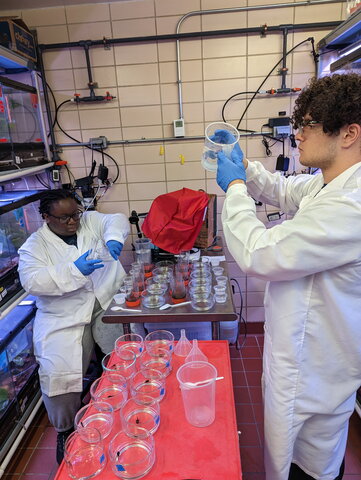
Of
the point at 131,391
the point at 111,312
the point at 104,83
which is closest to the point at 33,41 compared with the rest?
the point at 104,83

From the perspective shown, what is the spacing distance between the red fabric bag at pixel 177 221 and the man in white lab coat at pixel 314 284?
73 cm

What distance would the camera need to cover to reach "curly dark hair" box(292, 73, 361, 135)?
37.1 inches

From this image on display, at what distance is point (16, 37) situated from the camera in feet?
6.45

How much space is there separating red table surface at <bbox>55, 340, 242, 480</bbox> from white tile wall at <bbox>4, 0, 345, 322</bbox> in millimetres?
1751

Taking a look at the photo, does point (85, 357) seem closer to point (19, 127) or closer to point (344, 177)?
point (19, 127)

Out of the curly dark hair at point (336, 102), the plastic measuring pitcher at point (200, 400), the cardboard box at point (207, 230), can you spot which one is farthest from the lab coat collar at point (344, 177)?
the cardboard box at point (207, 230)

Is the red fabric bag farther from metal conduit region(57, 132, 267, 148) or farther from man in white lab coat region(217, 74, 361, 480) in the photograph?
man in white lab coat region(217, 74, 361, 480)

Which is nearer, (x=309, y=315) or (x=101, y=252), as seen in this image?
(x=309, y=315)

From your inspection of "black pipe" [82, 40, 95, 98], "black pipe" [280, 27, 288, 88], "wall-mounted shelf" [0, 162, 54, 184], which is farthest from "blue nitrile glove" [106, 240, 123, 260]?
"black pipe" [280, 27, 288, 88]

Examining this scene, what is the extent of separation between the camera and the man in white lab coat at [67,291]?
1743 millimetres

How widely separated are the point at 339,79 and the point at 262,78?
1453 millimetres

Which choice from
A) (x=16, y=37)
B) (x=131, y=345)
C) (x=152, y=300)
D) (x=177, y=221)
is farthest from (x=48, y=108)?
(x=131, y=345)

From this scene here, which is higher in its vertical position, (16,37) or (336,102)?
(16,37)

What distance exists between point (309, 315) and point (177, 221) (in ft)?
3.55
